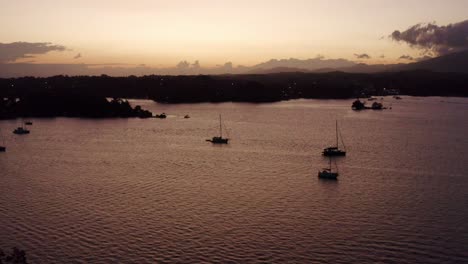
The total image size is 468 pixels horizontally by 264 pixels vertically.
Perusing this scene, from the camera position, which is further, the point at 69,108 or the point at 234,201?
the point at 69,108

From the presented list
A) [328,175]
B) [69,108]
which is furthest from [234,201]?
[69,108]

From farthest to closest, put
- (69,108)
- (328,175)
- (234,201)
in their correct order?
1. (69,108)
2. (328,175)
3. (234,201)

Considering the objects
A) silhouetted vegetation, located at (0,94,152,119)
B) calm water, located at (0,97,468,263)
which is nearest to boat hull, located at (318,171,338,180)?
calm water, located at (0,97,468,263)

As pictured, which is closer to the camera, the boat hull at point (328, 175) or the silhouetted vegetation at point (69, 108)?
the boat hull at point (328, 175)

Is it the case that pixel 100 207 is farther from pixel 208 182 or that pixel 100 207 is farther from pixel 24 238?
pixel 208 182

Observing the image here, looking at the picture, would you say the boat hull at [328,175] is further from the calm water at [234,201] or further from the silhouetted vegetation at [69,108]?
the silhouetted vegetation at [69,108]

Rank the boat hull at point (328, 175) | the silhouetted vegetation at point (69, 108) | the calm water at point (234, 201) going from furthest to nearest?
1. the silhouetted vegetation at point (69, 108)
2. the boat hull at point (328, 175)
3. the calm water at point (234, 201)

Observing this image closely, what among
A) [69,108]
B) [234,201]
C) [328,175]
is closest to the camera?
[234,201]

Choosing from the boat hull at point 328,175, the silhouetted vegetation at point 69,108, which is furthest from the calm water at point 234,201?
the silhouetted vegetation at point 69,108

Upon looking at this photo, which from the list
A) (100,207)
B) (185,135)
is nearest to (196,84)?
(185,135)

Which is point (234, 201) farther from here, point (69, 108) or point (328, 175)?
point (69, 108)
